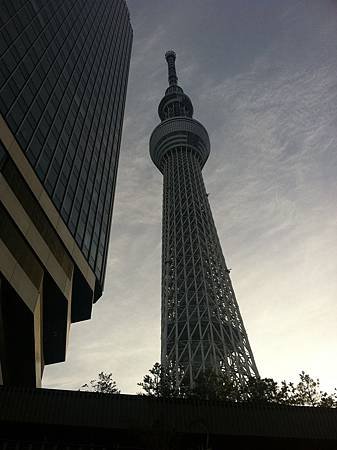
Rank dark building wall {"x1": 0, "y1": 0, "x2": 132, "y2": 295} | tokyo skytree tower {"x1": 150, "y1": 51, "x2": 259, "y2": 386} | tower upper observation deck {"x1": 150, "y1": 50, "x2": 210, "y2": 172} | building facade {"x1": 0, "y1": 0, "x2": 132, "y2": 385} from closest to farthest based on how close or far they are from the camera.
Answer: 1. building facade {"x1": 0, "y1": 0, "x2": 132, "y2": 385}
2. dark building wall {"x1": 0, "y1": 0, "x2": 132, "y2": 295}
3. tokyo skytree tower {"x1": 150, "y1": 51, "x2": 259, "y2": 386}
4. tower upper observation deck {"x1": 150, "y1": 50, "x2": 210, "y2": 172}

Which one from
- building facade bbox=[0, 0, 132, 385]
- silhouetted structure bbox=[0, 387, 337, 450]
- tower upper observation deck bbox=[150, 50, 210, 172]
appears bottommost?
silhouetted structure bbox=[0, 387, 337, 450]

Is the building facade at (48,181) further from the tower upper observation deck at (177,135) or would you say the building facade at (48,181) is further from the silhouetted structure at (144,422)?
the tower upper observation deck at (177,135)

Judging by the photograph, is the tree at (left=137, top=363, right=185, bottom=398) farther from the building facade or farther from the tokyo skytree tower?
the tokyo skytree tower

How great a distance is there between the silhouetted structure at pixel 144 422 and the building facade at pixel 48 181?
11.6 m

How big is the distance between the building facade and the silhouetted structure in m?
11.6

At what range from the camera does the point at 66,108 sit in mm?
49125

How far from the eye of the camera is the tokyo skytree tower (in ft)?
202

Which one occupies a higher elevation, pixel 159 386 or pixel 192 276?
pixel 192 276

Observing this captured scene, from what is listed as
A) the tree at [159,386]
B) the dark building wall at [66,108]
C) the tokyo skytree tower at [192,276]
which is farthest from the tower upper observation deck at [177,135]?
the tree at [159,386]

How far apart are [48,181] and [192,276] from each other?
4273cm

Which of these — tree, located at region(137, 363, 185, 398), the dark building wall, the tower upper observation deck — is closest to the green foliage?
tree, located at region(137, 363, 185, 398)

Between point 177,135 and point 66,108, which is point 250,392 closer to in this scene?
point 66,108

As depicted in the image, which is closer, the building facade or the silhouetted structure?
the silhouetted structure

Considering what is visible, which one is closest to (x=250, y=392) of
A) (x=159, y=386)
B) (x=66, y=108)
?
(x=159, y=386)
